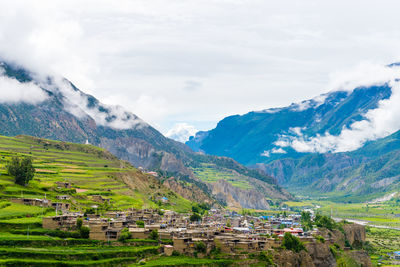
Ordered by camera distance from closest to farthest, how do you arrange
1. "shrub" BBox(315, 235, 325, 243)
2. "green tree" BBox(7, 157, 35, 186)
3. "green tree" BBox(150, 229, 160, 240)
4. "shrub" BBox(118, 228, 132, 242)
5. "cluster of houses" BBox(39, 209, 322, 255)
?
"cluster of houses" BBox(39, 209, 322, 255) < "shrub" BBox(118, 228, 132, 242) < "green tree" BBox(150, 229, 160, 240) < "shrub" BBox(315, 235, 325, 243) < "green tree" BBox(7, 157, 35, 186)

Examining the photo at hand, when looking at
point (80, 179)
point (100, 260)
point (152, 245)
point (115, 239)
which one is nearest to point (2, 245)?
point (100, 260)

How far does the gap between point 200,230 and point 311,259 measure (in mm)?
29990

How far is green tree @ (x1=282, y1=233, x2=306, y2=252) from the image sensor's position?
118938 millimetres

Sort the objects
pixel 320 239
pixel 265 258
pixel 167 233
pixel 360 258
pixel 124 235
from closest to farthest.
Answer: pixel 124 235 < pixel 265 258 < pixel 167 233 < pixel 320 239 < pixel 360 258

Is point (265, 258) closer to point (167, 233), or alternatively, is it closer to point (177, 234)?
point (177, 234)

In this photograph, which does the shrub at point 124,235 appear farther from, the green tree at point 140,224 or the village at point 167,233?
the green tree at point 140,224

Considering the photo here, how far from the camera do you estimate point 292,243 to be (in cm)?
11994

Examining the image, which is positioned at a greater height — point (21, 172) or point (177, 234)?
point (21, 172)

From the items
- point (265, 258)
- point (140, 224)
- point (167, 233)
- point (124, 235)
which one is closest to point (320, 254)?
point (265, 258)

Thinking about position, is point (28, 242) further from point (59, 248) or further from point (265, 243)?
point (265, 243)

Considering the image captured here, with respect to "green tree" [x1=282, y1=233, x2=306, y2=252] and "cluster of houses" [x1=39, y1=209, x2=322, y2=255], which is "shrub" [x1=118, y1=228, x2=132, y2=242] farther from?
"green tree" [x1=282, y1=233, x2=306, y2=252]

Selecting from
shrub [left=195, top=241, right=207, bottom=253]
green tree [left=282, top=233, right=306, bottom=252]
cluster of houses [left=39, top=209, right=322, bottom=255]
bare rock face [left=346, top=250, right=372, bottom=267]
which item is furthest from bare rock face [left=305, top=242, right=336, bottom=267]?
shrub [left=195, top=241, right=207, bottom=253]

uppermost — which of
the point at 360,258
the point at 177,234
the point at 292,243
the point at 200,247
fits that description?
the point at 177,234

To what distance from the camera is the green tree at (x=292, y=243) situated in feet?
390
